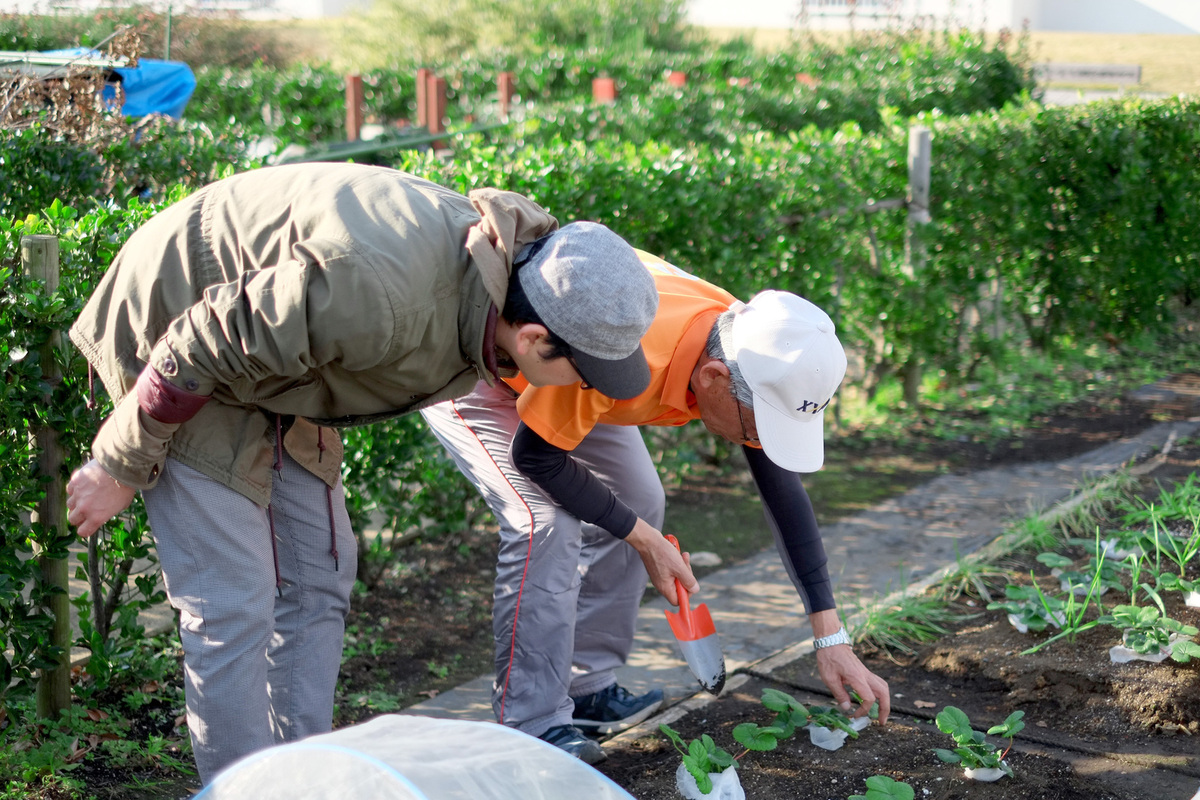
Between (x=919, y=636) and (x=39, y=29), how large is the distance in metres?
13.6

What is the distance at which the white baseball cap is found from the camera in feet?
7.74

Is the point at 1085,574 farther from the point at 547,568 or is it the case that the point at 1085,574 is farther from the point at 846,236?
the point at 846,236

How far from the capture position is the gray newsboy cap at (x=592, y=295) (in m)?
2.04

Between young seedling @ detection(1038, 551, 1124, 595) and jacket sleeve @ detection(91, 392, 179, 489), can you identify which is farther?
young seedling @ detection(1038, 551, 1124, 595)

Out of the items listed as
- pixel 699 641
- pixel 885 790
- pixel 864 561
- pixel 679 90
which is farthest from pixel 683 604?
pixel 679 90

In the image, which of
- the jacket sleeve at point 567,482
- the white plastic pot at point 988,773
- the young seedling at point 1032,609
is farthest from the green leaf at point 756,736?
the young seedling at point 1032,609

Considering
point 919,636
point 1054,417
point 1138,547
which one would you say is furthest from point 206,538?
point 1054,417

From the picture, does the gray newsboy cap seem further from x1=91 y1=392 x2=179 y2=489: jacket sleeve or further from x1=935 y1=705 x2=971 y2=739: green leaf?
x1=935 y1=705 x2=971 y2=739: green leaf

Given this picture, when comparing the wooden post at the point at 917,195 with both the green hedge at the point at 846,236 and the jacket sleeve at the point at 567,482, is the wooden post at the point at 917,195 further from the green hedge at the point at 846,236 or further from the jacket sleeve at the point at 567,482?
the jacket sleeve at the point at 567,482

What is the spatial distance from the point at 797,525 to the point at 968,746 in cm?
67

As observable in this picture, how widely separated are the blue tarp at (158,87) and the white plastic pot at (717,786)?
248 inches

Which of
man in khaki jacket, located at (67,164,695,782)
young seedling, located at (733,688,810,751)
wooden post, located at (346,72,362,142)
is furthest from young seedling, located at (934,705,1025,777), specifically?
wooden post, located at (346,72,362,142)

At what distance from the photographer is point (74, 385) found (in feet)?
8.80

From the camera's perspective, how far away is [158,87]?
7.61 metres
